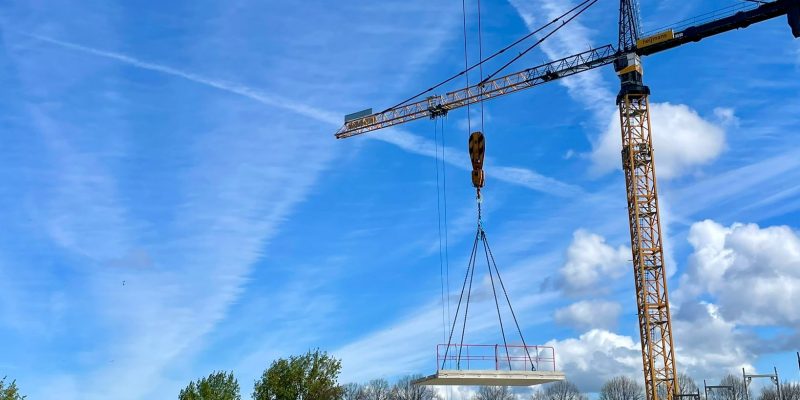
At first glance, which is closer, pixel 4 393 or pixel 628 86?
pixel 4 393

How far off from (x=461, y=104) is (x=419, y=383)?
183ft

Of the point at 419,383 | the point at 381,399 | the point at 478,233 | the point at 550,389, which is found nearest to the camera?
the point at 419,383

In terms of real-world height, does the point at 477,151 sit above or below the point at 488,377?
above

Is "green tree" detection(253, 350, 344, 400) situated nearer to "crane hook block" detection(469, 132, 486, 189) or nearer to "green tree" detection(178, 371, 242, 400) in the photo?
"green tree" detection(178, 371, 242, 400)

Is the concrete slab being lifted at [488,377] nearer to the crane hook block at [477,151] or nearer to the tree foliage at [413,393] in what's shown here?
the crane hook block at [477,151]

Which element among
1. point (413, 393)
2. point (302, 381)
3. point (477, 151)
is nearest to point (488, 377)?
point (477, 151)

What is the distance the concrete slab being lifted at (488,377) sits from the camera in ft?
114

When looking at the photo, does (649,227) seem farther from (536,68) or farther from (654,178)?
(536,68)

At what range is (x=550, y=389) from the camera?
516ft

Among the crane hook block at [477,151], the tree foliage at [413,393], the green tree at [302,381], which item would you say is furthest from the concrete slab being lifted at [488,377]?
the tree foliage at [413,393]

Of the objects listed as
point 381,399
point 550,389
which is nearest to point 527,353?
point 381,399

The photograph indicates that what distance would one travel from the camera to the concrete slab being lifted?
34.9m

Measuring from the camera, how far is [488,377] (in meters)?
34.8

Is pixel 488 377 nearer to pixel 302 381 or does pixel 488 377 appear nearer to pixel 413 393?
pixel 302 381
